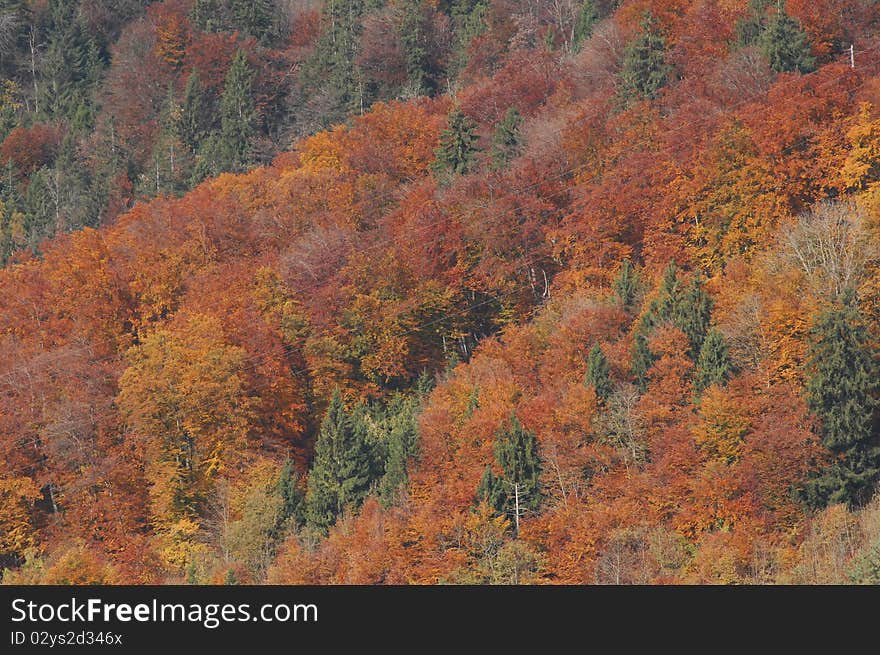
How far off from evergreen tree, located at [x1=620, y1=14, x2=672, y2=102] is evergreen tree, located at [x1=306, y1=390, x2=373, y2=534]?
3001cm

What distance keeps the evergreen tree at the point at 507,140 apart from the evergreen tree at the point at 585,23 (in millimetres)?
16991

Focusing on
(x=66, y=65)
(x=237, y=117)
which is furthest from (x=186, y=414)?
(x=66, y=65)

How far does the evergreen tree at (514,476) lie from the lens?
179 feet

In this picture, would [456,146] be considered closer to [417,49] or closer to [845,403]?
[417,49]

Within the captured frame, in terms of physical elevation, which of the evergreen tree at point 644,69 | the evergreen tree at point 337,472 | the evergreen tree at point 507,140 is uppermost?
the evergreen tree at point 644,69

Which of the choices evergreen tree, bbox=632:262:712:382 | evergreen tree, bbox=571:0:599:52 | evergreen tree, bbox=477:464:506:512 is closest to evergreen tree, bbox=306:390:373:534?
evergreen tree, bbox=477:464:506:512

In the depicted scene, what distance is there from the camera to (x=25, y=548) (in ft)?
212

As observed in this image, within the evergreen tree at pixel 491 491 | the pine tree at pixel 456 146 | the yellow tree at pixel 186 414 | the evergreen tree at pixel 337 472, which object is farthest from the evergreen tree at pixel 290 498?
the pine tree at pixel 456 146

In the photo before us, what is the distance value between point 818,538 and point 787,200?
22287 mm

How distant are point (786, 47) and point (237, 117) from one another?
176ft

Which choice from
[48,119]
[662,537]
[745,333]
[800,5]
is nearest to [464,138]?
[800,5]

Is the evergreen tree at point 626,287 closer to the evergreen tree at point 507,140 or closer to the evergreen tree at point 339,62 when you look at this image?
the evergreen tree at point 507,140
